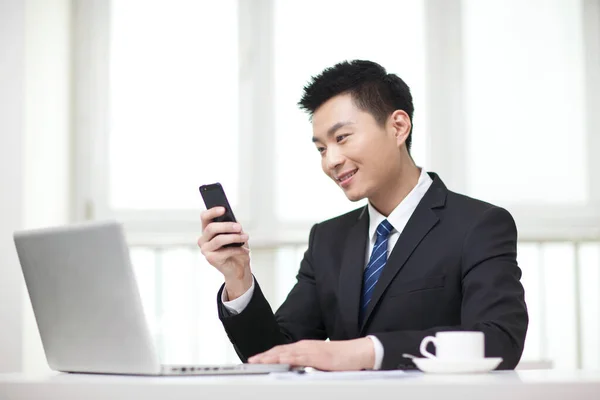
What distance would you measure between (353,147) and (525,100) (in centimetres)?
150

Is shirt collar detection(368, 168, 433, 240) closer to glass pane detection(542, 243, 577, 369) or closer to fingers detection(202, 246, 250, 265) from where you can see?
fingers detection(202, 246, 250, 265)

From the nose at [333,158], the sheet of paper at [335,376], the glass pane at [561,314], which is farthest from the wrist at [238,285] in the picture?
the glass pane at [561,314]

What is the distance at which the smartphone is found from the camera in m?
1.63

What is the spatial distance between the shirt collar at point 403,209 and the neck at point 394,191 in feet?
0.07

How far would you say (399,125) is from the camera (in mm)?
2145

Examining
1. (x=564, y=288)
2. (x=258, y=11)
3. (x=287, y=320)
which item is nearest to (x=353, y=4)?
(x=258, y=11)

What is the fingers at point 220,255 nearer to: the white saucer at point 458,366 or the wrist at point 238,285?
the wrist at point 238,285

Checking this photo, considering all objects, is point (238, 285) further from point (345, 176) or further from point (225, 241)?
point (345, 176)

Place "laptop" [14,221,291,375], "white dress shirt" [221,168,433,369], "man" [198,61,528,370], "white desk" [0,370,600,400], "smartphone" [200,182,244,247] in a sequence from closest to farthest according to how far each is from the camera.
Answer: "white desk" [0,370,600,400] → "laptop" [14,221,291,375] → "smartphone" [200,182,244,247] → "man" [198,61,528,370] → "white dress shirt" [221,168,433,369]

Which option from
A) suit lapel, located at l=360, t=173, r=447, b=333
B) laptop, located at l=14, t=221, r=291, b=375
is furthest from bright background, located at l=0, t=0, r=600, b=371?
laptop, located at l=14, t=221, r=291, b=375

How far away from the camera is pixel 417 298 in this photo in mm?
1935

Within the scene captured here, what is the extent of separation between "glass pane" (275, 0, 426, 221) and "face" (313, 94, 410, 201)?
120cm

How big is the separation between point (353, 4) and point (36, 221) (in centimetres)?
159

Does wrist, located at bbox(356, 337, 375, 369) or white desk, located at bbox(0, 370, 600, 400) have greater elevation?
white desk, located at bbox(0, 370, 600, 400)
